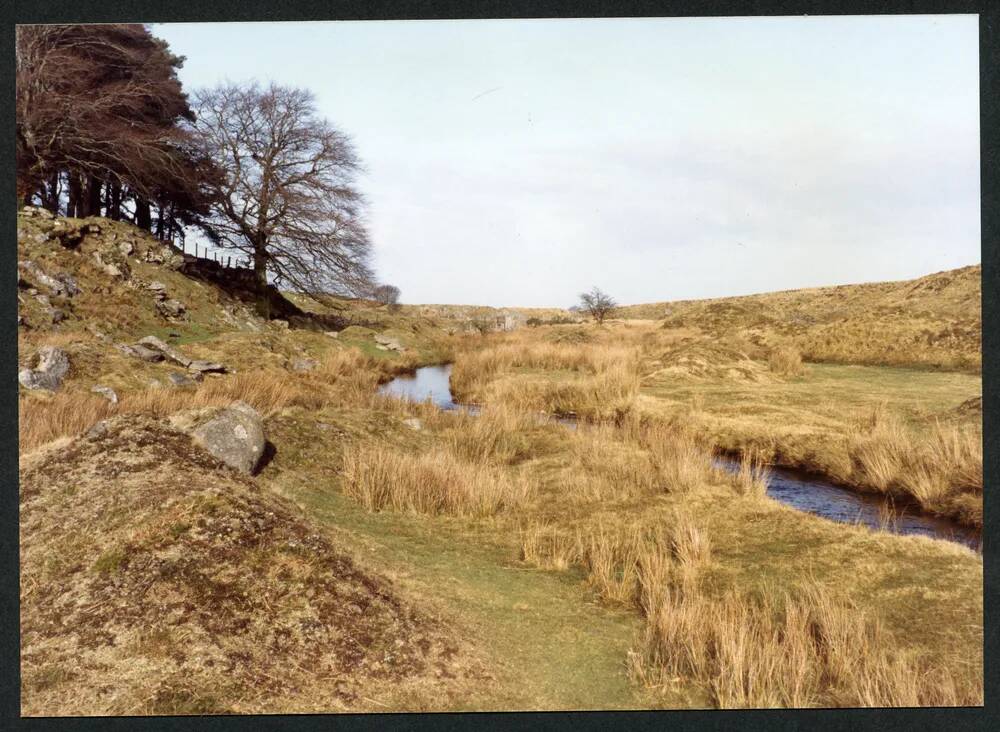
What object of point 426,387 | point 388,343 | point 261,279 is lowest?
point 426,387

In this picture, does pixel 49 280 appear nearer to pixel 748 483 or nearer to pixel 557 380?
pixel 557 380

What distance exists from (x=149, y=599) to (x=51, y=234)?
1372 cm

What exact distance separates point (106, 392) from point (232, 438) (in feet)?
11.3

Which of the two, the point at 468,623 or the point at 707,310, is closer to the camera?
the point at 468,623

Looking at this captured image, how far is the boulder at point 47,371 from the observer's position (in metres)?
7.75

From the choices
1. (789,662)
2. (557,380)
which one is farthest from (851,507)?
(557,380)

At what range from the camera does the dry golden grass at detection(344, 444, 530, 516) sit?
6.42 meters

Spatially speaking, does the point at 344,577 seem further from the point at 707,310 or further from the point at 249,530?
the point at 707,310

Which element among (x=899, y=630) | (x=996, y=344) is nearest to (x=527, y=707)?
(x=899, y=630)

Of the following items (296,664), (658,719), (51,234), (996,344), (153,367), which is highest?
(51,234)

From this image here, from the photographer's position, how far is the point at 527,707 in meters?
3.47

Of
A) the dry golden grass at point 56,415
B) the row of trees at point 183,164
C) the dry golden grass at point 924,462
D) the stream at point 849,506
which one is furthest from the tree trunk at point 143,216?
the dry golden grass at point 924,462

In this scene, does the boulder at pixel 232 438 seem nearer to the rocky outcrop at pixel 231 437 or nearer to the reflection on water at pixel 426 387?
the rocky outcrop at pixel 231 437

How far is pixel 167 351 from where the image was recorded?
11.6 metres
